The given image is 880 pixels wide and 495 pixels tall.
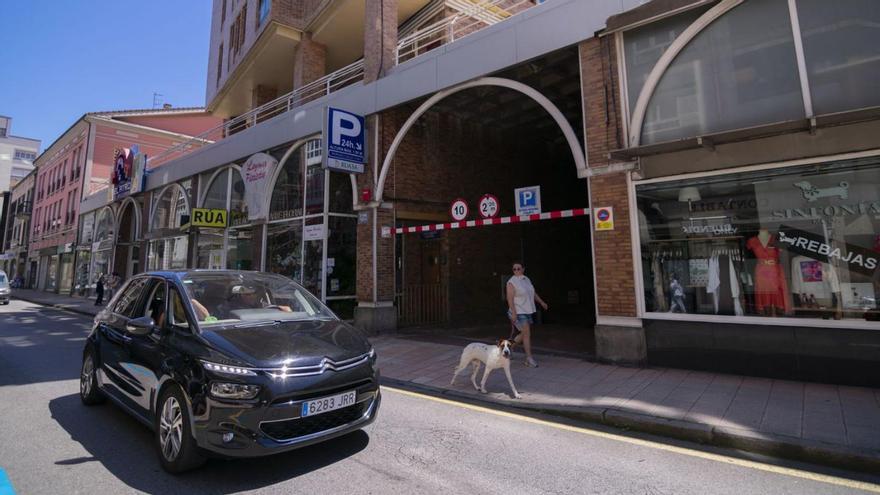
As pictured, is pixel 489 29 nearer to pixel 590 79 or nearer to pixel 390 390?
pixel 590 79

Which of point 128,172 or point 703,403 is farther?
point 128,172

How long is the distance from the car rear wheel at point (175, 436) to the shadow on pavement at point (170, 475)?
0.37ft

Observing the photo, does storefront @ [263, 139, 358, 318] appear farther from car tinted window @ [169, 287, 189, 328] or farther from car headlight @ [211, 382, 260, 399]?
car headlight @ [211, 382, 260, 399]

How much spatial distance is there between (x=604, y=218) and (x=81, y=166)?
38021 millimetres

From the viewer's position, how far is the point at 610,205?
7.29 metres

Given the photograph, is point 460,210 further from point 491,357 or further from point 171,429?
point 171,429

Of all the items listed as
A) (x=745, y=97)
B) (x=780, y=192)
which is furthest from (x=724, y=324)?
(x=745, y=97)

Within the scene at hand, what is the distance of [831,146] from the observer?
5.66 meters

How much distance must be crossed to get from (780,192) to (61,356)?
1322 cm

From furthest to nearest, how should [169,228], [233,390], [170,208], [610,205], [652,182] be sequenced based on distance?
[170,208], [169,228], [610,205], [652,182], [233,390]

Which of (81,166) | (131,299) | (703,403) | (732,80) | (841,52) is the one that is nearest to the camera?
(131,299)

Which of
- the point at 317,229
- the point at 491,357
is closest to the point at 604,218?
the point at 491,357

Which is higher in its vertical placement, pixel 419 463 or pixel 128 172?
pixel 128 172

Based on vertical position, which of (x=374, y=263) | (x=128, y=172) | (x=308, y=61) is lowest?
(x=374, y=263)
